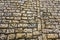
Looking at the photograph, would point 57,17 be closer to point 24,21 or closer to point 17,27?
point 24,21

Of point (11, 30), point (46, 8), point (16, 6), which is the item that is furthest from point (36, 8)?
point (11, 30)

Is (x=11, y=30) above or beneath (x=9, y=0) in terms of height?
beneath

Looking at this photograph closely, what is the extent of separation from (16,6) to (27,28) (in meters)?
0.78

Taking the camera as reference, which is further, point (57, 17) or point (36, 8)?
point (36, 8)

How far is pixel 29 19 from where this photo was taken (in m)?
2.53

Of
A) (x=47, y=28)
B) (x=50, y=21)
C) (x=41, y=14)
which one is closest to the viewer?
(x=47, y=28)

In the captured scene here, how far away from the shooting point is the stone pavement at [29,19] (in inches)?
86.0

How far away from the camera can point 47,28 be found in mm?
2334

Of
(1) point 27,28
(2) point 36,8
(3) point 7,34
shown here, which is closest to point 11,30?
(3) point 7,34

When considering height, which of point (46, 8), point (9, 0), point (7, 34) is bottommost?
point (7, 34)

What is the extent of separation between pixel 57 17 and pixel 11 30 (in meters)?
1.04

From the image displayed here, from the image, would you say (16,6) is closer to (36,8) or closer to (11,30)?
(36,8)

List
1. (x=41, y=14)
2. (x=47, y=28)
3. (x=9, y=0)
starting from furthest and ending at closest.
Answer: (x=9, y=0) < (x=41, y=14) < (x=47, y=28)

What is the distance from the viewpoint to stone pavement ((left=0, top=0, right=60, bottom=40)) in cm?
219
